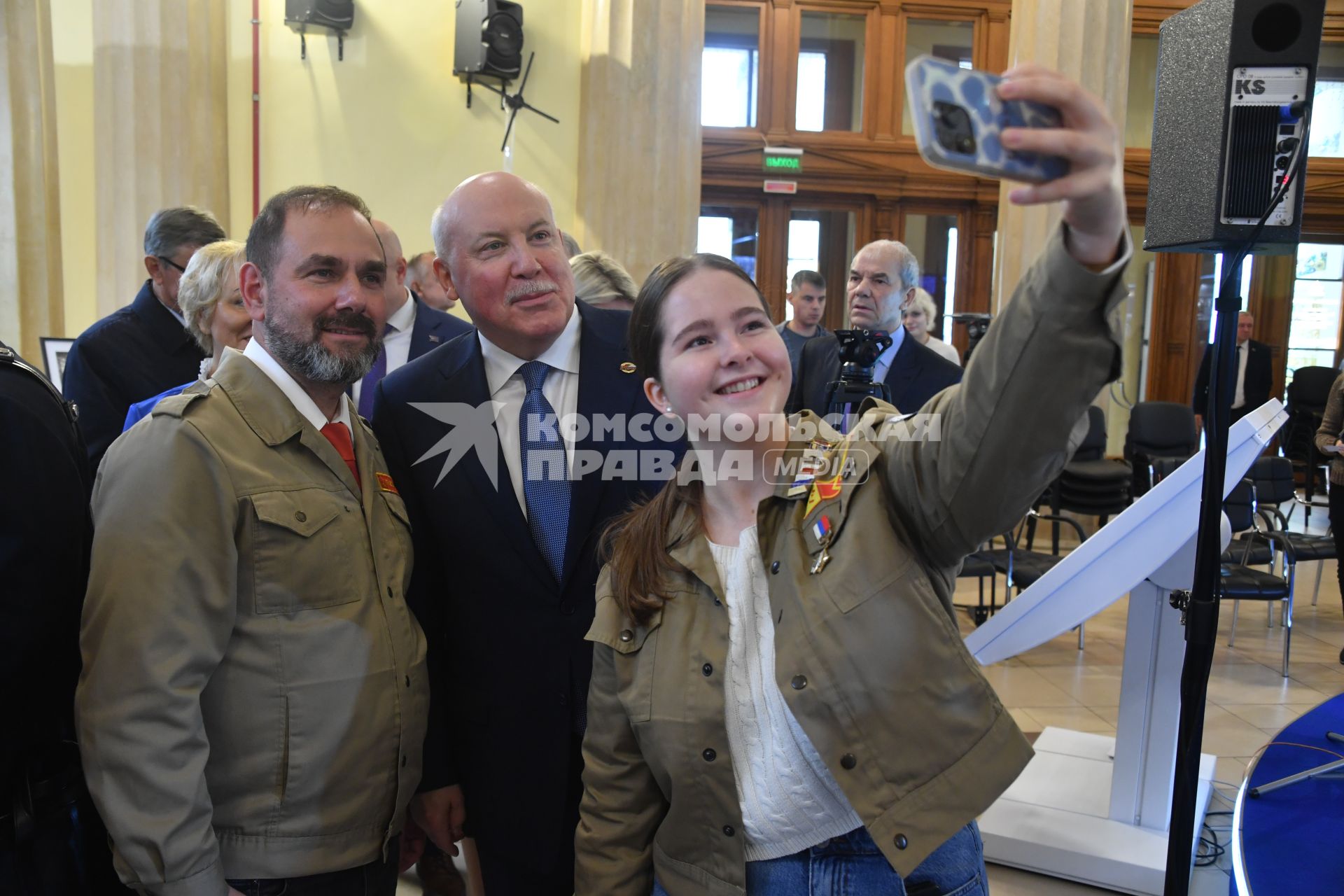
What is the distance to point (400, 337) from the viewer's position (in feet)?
11.5

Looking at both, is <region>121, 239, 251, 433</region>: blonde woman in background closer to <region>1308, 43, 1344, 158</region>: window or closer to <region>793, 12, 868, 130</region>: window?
<region>793, 12, 868, 130</region>: window

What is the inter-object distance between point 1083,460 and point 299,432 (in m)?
7.01

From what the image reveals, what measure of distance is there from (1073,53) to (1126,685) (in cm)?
483

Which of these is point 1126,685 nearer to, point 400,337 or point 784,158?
point 400,337

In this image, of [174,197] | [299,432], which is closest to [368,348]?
[299,432]

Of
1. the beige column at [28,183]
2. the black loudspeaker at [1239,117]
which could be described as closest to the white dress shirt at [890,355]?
the black loudspeaker at [1239,117]

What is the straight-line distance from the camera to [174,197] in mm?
5746

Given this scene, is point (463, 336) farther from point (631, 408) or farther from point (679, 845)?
point (679, 845)

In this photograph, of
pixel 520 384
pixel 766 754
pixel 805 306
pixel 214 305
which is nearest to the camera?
pixel 766 754

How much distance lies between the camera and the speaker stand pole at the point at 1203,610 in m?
1.93

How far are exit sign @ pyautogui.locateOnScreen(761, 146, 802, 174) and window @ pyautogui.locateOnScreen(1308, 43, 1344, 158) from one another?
602 centimetres

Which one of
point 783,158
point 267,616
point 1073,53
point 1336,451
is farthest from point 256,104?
point 1336,451

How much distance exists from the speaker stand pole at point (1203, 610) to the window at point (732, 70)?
825cm

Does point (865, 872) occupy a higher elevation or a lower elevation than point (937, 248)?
lower
